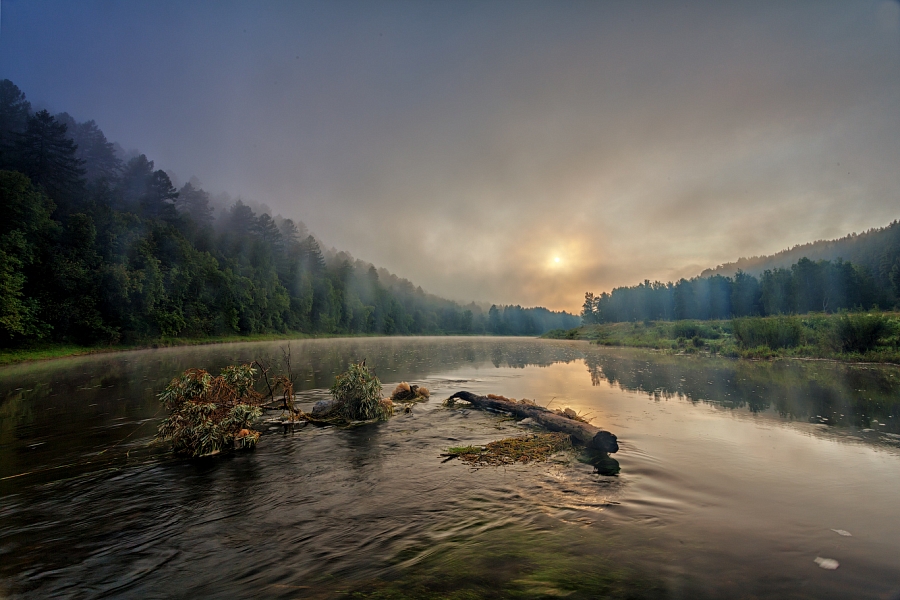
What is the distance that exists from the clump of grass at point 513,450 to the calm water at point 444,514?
2.17 feet

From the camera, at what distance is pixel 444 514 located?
20.5ft

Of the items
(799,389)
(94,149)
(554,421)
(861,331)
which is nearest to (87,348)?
(554,421)

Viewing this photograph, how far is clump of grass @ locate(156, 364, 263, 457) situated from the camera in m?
9.10

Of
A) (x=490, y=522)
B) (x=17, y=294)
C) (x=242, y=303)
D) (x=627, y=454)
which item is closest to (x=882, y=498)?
(x=627, y=454)

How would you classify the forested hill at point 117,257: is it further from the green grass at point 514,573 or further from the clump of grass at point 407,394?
the green grass at point 514,573

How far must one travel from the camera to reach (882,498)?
679cm

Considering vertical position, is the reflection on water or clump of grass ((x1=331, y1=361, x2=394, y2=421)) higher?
clump of grass ((x1=331, y1=361, x2=394, y2=421))

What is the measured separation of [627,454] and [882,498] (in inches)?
172

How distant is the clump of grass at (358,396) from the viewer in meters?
13.1

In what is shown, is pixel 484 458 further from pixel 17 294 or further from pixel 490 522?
pixel 17 294

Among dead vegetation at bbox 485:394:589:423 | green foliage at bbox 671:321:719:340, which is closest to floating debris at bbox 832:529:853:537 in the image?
dead vegetation at bbox 485:394:589:423

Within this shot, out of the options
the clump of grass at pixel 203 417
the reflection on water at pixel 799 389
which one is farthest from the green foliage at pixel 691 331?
the clump of grass at pixel 203 417

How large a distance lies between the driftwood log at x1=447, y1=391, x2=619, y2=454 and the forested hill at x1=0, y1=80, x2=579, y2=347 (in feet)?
137

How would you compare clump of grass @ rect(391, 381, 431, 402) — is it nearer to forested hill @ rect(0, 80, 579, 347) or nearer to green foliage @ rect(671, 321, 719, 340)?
forested hill @ rect(0, 80, 579, 347)
